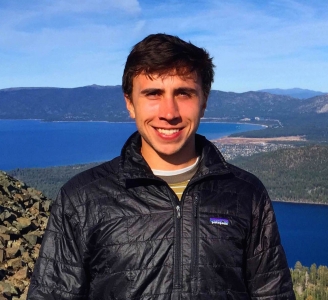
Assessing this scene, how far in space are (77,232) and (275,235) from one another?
1.16 m

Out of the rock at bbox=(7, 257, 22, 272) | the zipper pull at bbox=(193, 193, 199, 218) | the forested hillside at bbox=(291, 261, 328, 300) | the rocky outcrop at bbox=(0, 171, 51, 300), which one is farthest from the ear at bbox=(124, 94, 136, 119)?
the forested hillside at bbox=(291, 261, 328, 300)

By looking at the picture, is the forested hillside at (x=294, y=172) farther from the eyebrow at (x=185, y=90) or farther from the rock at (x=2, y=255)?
the eyebrow at (x=185, y=90)

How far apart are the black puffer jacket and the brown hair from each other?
0.53 meters

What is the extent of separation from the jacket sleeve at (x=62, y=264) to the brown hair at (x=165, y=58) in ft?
2.91

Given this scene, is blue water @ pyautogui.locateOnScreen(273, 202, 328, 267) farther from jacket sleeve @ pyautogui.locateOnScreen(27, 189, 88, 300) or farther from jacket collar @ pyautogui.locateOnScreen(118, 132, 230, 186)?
jacket sleeve @ pyautogui.locateOnScreen(27, 189, 88, 300)

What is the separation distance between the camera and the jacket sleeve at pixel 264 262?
2.82 meters

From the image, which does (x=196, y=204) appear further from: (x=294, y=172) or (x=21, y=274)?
(x=294, y=172)

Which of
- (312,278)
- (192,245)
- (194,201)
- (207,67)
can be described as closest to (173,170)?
(194,201)

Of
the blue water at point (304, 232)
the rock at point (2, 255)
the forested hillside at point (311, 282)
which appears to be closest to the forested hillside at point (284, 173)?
the blue water at point (304, 232)

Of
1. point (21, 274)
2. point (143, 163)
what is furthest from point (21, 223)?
point (143, 163)

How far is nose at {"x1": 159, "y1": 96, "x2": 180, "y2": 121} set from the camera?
2701 mm

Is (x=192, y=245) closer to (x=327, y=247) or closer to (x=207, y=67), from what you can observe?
→ (x=207, y=67)

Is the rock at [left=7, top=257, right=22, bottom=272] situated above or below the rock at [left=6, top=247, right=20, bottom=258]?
below

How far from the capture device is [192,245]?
265cm
